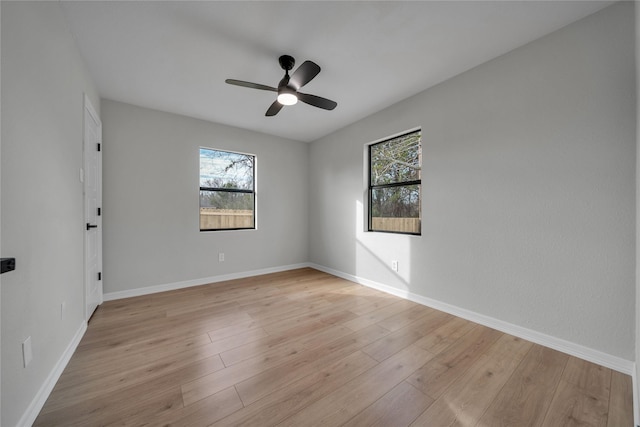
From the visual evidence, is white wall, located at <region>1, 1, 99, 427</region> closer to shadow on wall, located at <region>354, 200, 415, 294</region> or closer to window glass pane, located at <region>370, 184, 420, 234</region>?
shadow on wall, located at <region>354, 200, 415, 294</region>

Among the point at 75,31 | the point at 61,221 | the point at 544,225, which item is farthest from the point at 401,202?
the point at 75,31

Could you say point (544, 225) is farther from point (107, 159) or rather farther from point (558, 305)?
point (107, 159)

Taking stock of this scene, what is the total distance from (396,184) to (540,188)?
1518 mm

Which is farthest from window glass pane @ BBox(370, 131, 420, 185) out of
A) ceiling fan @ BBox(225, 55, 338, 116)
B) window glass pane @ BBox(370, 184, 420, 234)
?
ceiling fan @ BBox(225, 55, 338, 116)

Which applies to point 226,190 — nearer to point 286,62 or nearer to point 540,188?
point 286,62

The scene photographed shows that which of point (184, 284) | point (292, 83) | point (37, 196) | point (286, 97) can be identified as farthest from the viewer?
point (184, 284)

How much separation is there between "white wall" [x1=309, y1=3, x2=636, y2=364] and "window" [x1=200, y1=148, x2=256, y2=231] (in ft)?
8.58

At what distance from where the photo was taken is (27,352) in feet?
4.08

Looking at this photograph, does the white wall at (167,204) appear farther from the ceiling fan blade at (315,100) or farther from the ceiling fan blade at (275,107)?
the ceiling fan blade at (315,100)

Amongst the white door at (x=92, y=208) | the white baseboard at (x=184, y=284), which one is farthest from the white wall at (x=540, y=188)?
the white door at (x=92, y=208)

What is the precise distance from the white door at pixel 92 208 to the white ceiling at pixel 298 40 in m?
0.52

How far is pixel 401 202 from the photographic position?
3.22m

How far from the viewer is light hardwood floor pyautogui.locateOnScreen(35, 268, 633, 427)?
1.29 m

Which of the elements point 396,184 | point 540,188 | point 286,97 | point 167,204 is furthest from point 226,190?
point 540,188
